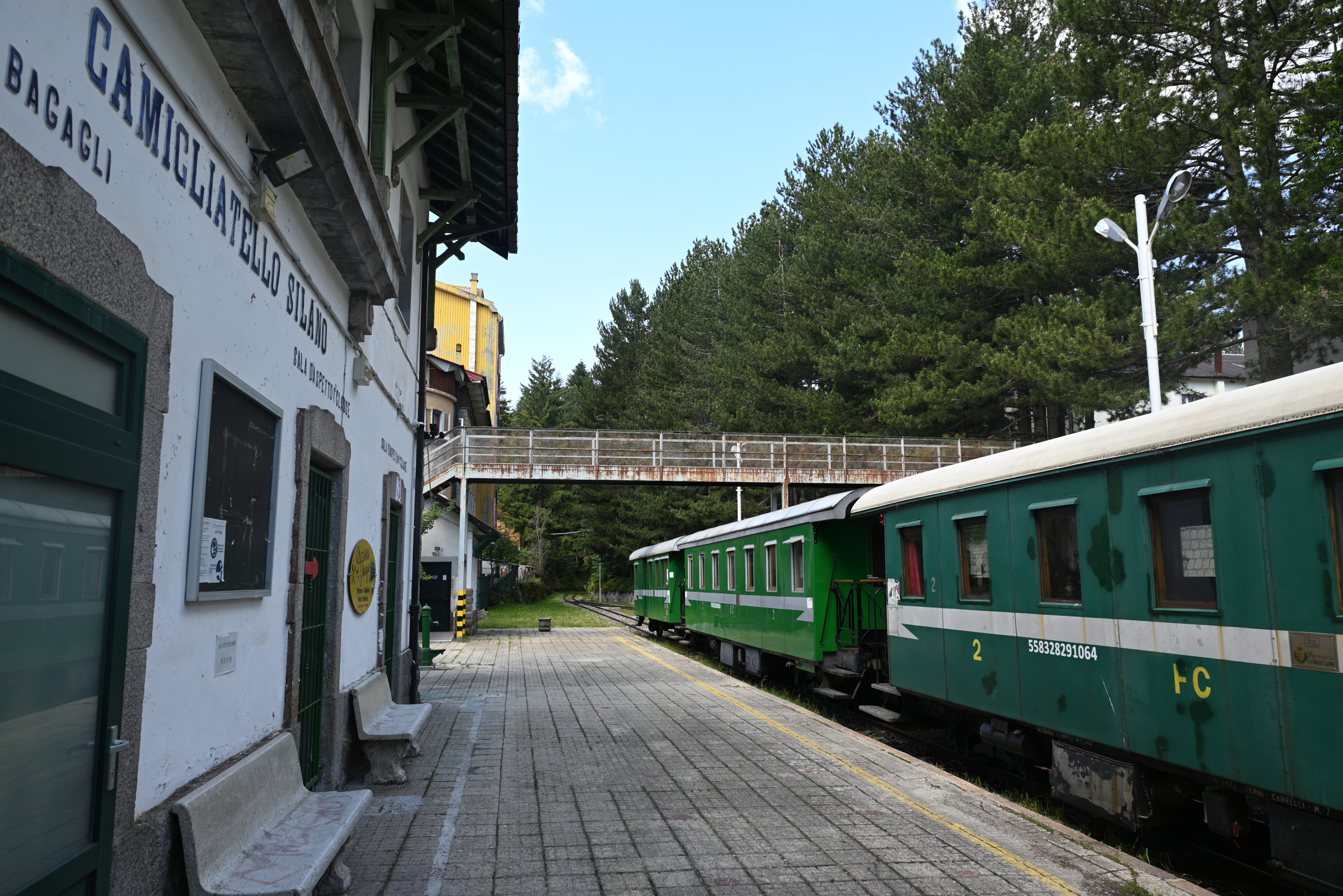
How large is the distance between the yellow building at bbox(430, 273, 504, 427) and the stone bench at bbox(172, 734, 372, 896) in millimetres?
35612

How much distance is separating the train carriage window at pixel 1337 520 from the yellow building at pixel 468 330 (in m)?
37.3

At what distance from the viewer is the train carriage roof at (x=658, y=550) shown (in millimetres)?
24055

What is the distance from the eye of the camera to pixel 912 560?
9.38 m

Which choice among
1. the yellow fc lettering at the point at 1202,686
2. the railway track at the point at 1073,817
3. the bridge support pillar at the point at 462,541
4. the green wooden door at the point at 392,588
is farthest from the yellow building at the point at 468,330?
the yellow fc lettering at the point at 1202,686

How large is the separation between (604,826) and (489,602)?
46.4 metres

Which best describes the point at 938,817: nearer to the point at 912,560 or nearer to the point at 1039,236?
the point at 912,560

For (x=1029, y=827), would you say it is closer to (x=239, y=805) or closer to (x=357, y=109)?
(x=239, y=805)

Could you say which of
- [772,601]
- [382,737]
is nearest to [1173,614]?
[382,737]

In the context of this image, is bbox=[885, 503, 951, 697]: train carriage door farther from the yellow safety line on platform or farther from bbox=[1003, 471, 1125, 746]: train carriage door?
bbox=[1003, 471, 1125, 746]: train carriage door

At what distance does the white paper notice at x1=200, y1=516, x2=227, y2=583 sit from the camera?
409 cm

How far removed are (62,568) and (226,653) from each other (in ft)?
5.90

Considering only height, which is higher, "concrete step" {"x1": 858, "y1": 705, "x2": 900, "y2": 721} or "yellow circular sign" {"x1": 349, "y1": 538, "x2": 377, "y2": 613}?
"yellow circular sign" {"x1": 349, "y1": 538, "x2": 377, "y2": 613}

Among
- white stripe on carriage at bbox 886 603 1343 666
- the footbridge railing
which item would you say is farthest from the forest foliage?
white stripe on carriage at bbox 886 603 1343 666

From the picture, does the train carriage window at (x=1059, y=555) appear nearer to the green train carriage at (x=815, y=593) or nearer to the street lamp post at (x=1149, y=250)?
the green train carriage at (x=815, y=593)
